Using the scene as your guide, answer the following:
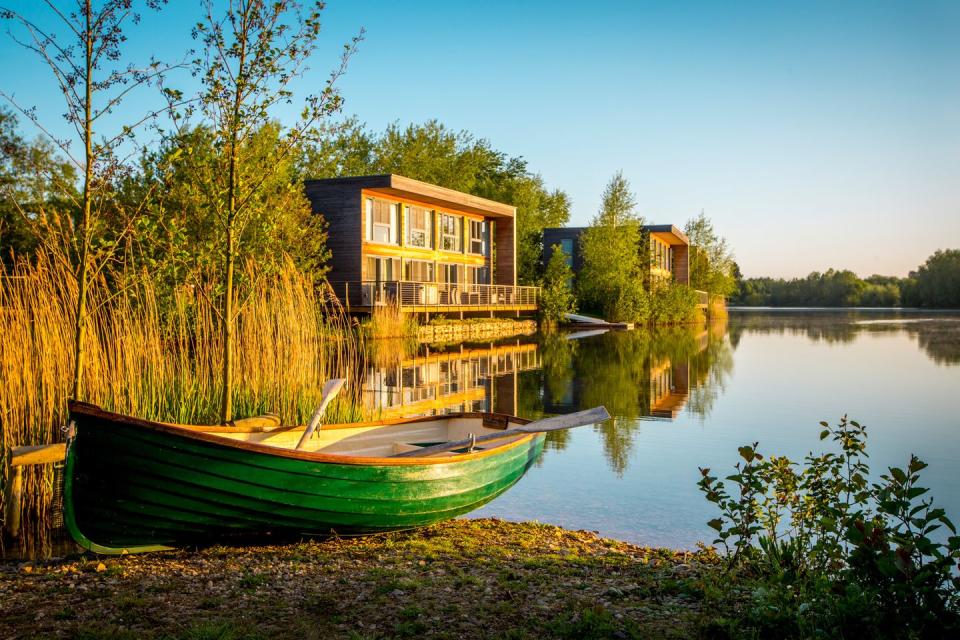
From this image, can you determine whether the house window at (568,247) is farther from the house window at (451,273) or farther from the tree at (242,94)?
the tree at (242,94)

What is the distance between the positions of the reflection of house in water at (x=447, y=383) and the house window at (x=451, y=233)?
432 inches

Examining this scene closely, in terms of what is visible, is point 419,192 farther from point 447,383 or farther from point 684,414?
point 684,414

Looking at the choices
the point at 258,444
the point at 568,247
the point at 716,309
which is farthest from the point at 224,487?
the point at 716,309

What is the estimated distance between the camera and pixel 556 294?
38188 mm

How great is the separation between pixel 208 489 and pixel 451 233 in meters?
29.0

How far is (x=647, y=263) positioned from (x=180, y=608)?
142 feet

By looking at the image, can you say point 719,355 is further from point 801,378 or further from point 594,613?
point 594,613

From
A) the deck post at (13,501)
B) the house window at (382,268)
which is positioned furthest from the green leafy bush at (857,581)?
the house window at (382,268)

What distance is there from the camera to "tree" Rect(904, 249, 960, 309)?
79.4 metres

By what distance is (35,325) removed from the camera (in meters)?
5.91

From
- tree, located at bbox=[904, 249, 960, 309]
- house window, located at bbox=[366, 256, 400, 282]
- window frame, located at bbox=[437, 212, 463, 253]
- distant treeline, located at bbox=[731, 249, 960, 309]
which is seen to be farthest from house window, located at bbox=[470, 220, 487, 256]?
tree, located at bbox=[904, 249, 960, 309]

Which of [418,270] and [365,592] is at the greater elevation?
[418,270]

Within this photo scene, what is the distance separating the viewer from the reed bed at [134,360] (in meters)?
5.79

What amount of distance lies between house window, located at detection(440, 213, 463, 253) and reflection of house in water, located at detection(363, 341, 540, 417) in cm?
1098
